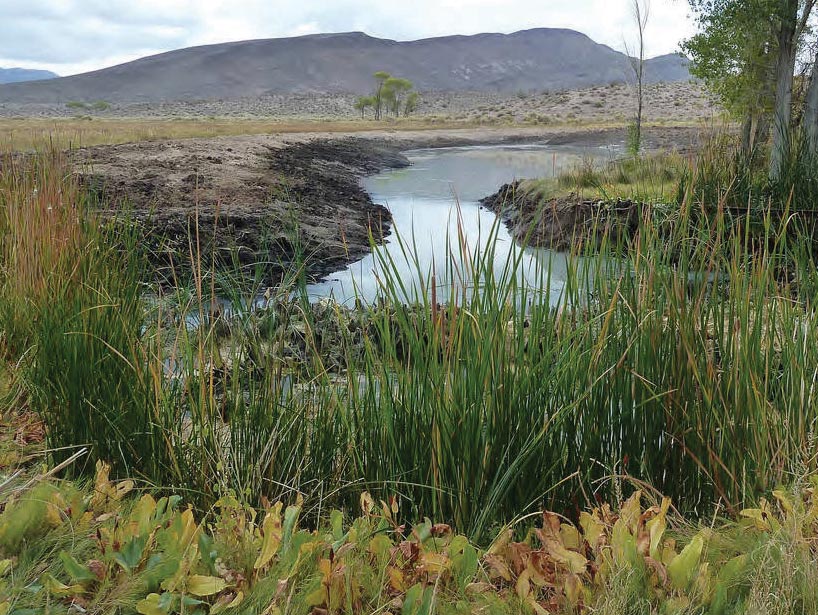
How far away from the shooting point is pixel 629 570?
1.43 m

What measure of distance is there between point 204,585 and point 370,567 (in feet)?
1.15

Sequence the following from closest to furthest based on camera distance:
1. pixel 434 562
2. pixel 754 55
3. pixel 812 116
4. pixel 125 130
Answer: pixel 434 562 → pixel 812 116 → pixel 754 55 → pixel 125 130

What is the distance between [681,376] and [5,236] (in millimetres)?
3040

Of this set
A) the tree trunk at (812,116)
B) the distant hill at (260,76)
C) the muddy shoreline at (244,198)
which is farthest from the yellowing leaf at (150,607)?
the distant hill at (260,76)

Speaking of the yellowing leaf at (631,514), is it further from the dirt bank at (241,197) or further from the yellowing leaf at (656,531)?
the dirt bank at (241,197)

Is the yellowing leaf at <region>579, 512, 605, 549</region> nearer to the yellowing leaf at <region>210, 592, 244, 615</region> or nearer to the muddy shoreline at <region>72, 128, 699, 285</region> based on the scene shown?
the yellowing leaf at <region>210, 592, 244, 615</region>

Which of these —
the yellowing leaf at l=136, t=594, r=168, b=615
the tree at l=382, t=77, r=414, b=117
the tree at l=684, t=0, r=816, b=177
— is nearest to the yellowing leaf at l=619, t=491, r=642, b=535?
the yellowing leaf at l=136, t=594, r=168, b=615

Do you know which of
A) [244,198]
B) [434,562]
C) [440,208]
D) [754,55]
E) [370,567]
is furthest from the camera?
[440,208]

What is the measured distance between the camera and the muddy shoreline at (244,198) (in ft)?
19.0

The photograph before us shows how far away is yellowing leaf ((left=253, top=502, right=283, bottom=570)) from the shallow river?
885 millimetres

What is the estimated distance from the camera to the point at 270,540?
4.84 ft

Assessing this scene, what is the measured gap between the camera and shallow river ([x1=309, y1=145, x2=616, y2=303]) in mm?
6141

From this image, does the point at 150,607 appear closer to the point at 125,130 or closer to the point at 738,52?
the point at 738,52

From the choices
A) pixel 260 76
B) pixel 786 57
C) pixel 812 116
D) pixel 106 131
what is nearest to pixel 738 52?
pixel 786 57
